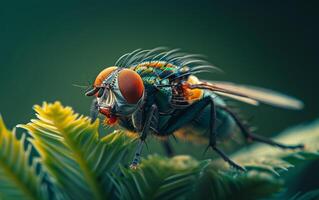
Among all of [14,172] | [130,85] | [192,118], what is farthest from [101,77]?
[14,172]

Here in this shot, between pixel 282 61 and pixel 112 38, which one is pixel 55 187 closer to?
pixel 112 38

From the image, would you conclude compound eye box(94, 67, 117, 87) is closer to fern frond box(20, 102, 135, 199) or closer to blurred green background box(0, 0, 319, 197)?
fern frond box(20, 102, 135, 199)

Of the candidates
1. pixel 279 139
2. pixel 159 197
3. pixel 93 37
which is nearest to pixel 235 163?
pixel 279 139

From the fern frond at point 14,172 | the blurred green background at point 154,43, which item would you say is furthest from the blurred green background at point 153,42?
the fern frond at point 14,172

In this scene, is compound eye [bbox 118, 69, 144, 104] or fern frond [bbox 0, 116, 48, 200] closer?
fern frond [bbox 0, 116, 48, 200]

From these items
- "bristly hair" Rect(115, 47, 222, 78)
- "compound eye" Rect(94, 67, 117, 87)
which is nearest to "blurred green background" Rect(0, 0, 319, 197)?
"bristly hair" Rect(115, 47, 222, 78)

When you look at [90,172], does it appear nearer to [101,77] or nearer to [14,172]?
[14,172]
